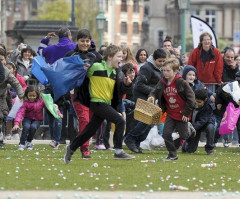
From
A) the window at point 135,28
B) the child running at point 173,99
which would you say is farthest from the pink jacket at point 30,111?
the window at point 135,28

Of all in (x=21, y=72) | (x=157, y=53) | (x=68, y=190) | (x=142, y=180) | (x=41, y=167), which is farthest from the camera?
(x=21, y=72)

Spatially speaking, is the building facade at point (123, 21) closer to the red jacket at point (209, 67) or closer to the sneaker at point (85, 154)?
the red jacket at point (209, 67)

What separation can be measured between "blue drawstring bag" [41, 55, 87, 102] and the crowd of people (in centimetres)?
11

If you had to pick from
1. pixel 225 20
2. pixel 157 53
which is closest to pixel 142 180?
pixel 157 53

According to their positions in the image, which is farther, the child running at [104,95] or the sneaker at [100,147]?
the sneaker at [100,147]

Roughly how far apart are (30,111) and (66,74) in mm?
3573

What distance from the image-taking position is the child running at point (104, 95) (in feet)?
53.2

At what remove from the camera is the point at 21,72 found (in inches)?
954

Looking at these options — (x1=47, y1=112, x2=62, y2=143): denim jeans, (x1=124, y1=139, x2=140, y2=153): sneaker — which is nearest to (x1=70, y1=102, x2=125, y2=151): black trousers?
(x1=124, y1=139, x2=140, y2=153): sneaker

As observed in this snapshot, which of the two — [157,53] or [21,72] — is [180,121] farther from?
[21,72]

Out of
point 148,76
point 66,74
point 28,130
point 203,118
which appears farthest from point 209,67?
point 66,74

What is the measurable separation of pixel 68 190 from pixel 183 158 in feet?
16.6

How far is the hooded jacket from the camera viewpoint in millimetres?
19672

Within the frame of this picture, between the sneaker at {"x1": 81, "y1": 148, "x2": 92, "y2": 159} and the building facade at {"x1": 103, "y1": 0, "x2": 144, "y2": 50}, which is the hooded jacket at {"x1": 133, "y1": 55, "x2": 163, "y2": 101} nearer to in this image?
the sneaker at {"x1": 81, "y1": 148, "x2": 92, "y2": 159}
